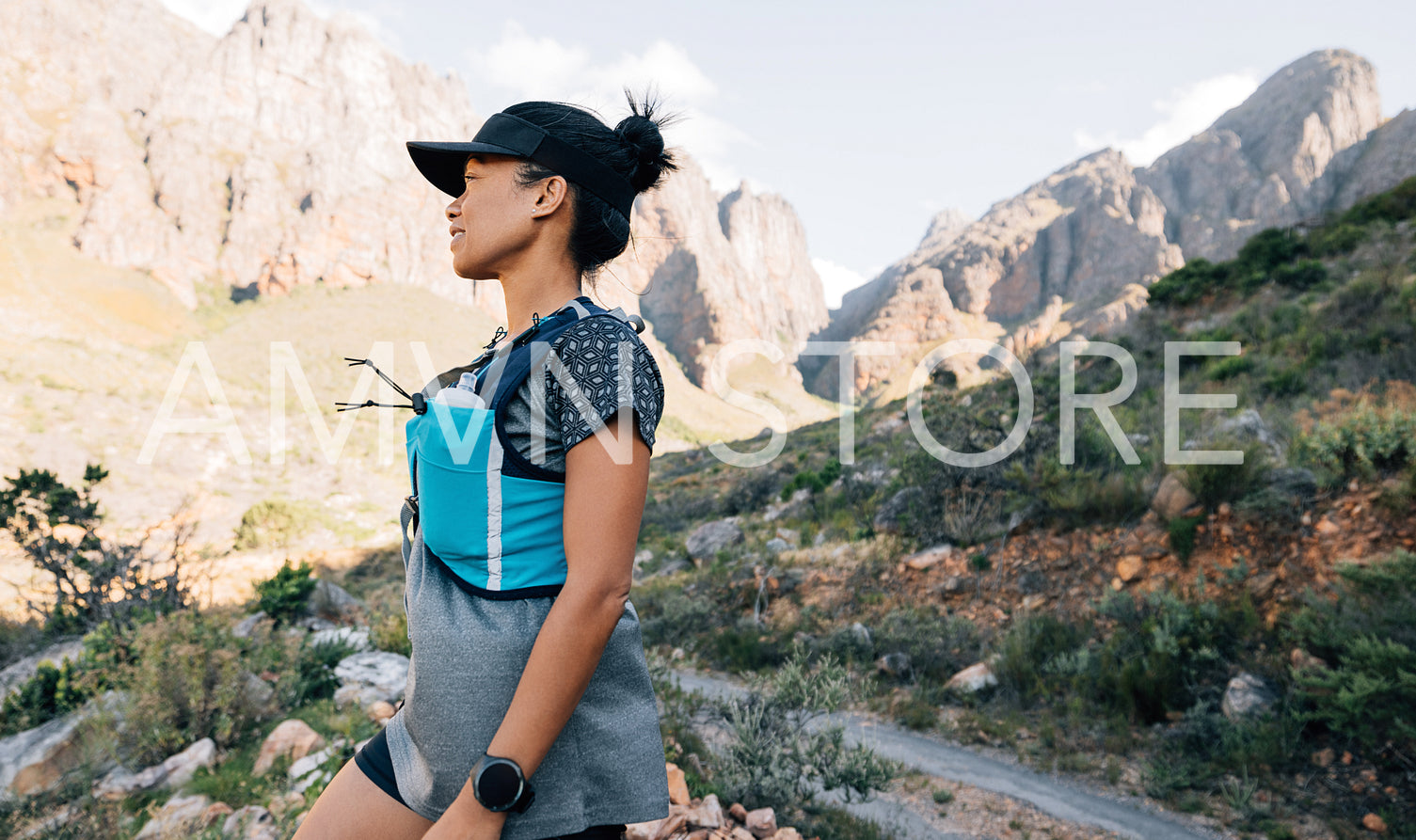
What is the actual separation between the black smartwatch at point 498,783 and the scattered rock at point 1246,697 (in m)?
5.41

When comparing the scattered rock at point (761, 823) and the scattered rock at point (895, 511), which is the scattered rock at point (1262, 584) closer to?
the scattered rock at point (895, 511)

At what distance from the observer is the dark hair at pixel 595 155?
3.74ft

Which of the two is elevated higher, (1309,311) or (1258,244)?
(1258,244)

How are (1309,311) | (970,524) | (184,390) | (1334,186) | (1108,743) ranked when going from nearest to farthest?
(1108,743) → (970,524) → (1309,311) → (184,390) → (1334,186)

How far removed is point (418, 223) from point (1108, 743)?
76833 millimetres

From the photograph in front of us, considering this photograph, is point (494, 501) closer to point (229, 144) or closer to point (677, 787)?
point (677, 787)

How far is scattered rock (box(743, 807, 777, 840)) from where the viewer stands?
3170mm

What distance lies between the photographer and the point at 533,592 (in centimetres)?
92

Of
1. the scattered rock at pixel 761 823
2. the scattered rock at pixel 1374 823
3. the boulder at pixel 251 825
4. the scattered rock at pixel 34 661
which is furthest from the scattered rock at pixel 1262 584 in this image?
the scattered rock at pixel 34 661

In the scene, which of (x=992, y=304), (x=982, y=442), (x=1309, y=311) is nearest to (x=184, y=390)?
(x=982, y=442)

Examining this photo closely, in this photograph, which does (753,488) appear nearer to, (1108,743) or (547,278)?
(1108,743)

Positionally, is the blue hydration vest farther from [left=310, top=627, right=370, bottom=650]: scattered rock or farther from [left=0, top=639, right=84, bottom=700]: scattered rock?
[left=0, top=639, right=84, bottom=700]: scattered rock

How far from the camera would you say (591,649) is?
852mm

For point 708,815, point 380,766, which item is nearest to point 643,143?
point 380,766
